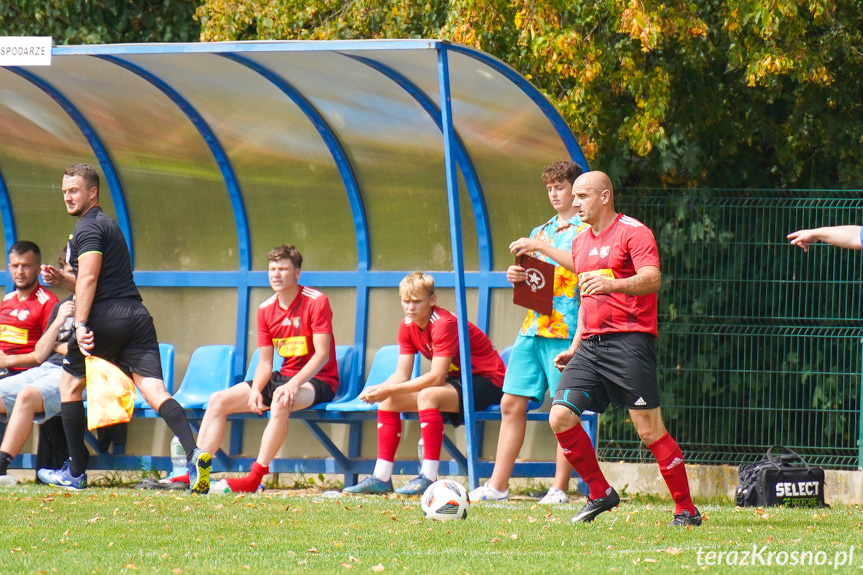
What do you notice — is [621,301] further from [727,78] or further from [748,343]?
[727,78]

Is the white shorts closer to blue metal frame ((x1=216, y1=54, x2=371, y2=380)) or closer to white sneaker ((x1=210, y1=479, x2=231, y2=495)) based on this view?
white sneaker ((x1=210, y1=479, x2=231, y2=495))

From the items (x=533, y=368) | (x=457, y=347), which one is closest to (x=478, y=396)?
(x=457, y=347)

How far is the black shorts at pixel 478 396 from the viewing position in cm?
773

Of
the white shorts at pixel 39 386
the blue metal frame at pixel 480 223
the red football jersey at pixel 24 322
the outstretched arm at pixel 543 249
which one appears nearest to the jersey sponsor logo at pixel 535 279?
the outstretched arm at pixel 543 249

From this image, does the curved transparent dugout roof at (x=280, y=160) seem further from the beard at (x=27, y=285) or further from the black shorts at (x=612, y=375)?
the black shorts at (x=612, y=375)

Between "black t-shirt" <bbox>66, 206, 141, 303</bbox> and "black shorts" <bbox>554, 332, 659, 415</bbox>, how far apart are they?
3.13 meters

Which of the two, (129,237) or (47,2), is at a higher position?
(47,2)

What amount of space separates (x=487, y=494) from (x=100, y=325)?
2.57m

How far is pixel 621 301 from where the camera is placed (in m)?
5.89

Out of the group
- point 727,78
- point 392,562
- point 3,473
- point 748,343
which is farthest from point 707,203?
point 3,473

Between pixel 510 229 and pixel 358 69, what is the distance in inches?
64.7

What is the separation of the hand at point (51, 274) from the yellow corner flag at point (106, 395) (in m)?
0.86

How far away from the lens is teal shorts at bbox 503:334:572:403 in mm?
7398

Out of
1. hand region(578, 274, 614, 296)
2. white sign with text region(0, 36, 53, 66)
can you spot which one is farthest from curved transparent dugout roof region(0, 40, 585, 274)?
hand region(578, 274, 614, 296)
